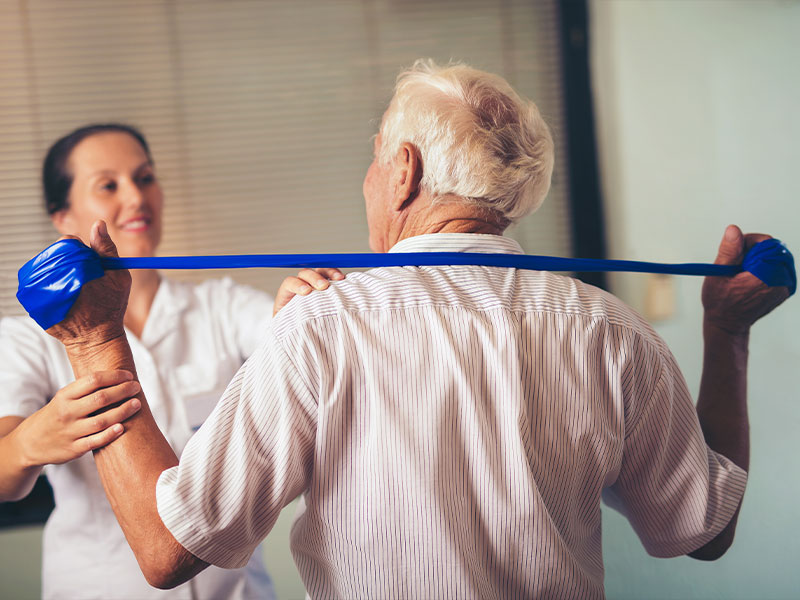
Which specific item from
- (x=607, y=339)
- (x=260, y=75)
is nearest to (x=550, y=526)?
(x=607, y=339)

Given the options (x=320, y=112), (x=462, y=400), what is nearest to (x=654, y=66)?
(x=320, y=112)

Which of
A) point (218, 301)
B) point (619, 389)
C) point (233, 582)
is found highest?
point (218, 301)

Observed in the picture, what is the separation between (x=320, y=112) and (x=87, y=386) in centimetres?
136

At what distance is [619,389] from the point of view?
0.81 metres

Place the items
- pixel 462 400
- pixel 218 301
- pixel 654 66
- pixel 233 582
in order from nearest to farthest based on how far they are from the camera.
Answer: pixel 462 400, pixel 233 582, pixel 218 301, pixel 654 66

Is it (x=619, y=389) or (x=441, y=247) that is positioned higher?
(x=441, y=247)

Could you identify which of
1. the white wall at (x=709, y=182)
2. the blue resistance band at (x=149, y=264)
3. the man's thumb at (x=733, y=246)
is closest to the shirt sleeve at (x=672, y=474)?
the blue resistance band at (x=149, y=264)

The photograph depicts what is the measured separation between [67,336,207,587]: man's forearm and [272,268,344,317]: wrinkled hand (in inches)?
8.5

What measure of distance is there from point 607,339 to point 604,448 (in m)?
0.14

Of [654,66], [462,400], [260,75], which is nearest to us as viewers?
[462,400]

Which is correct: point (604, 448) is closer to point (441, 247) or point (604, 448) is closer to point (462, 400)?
point (462, 400)

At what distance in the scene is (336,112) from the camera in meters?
1.95

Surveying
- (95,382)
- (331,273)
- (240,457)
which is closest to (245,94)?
(331,273)

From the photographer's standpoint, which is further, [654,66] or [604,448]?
[654,66]
